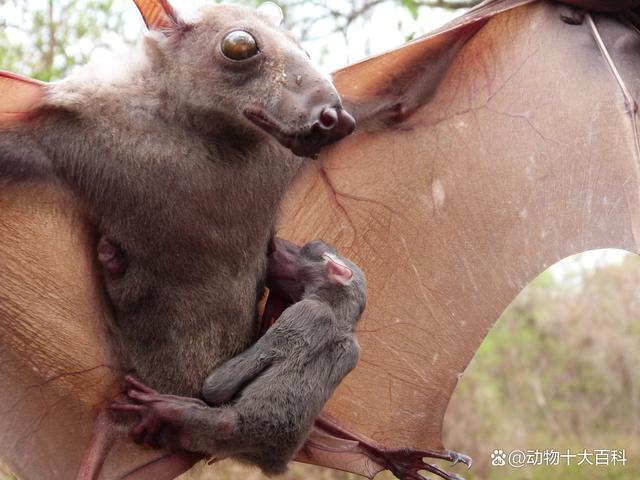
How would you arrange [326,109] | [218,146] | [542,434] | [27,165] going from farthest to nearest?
[542,434]
[218,146]
[27,165]
[326,109]

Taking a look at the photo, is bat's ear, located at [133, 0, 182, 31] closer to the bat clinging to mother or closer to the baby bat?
the bat clinging to mother

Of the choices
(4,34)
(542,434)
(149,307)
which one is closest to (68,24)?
(4,34)

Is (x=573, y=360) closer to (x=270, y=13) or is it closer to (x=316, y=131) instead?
(x=270, y=13)

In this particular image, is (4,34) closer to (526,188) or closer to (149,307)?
(149,307)

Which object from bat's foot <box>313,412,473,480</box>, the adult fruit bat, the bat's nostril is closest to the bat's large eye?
the bat's nostril

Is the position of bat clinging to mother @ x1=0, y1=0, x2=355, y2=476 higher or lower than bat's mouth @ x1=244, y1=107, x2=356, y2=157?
lower

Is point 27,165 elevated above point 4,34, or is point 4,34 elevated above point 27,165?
point 27,165

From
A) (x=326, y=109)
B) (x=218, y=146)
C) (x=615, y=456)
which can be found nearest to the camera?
(x=326, y=109)
